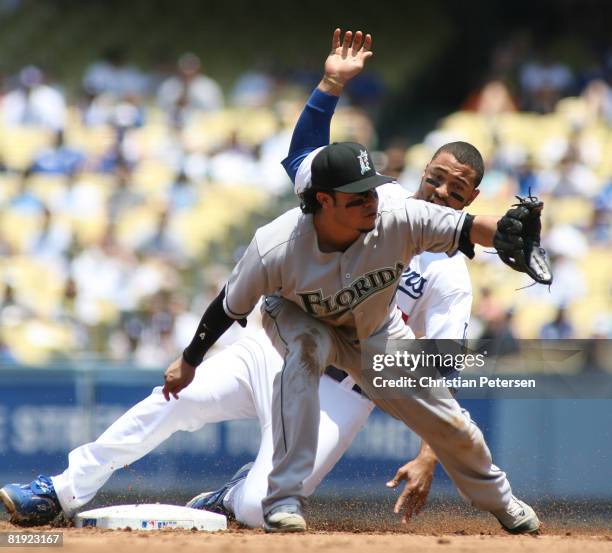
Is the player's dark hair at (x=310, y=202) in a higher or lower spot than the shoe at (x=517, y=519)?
higher

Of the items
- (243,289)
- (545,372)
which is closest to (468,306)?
(243,289)

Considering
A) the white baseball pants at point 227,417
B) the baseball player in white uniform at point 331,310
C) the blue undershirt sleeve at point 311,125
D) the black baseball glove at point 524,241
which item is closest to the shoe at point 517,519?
the baseball player in white uniform at point 331,310

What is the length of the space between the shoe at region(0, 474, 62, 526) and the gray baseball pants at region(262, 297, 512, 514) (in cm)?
120

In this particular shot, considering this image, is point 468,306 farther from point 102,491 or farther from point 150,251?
point 150,251

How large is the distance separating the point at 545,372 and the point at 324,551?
149 inches

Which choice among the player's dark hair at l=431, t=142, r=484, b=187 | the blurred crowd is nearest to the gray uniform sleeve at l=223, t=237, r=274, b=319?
the player's dark hair at l=431, t=142, r=484, b=187

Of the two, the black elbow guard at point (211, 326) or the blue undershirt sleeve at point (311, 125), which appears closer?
the black elbow guard at point (211, 326)

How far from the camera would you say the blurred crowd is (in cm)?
970

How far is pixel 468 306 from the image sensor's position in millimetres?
5477

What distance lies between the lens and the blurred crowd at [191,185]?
9695 millimetres

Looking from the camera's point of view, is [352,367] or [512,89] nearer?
[352,367]

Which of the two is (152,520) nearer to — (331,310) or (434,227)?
(331,310)
